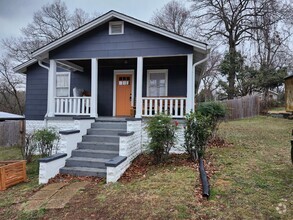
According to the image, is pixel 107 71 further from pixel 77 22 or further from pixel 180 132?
pixel 77 22

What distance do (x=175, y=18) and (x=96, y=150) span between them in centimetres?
2359

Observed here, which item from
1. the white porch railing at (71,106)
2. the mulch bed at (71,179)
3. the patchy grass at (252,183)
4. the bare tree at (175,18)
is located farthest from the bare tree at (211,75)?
the mulch bed at (71,179)

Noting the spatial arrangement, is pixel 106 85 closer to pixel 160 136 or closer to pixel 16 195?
pixel 160 136

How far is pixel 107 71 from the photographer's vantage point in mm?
10891

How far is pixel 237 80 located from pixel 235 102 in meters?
6.12

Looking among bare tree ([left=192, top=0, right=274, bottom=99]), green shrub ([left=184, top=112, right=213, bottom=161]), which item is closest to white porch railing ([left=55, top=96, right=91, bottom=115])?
green shrub ([left=184, top=112, right=213, bottom=161])

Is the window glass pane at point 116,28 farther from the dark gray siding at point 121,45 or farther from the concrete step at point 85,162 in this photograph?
the concrete step at point 85,162

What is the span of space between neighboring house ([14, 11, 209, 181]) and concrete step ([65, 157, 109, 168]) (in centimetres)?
3

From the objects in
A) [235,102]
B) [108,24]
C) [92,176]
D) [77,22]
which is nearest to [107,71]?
[108,24]

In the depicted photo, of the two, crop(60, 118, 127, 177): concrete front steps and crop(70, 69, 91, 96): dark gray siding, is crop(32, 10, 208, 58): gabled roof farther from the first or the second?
crop(60, 118, 127, 177): concrete front steps

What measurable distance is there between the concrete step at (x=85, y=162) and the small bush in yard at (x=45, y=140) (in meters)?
1.13

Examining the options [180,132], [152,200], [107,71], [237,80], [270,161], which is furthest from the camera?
[237,80]

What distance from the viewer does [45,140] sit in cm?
741

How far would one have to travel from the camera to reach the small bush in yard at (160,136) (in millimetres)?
6523
